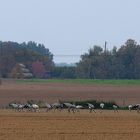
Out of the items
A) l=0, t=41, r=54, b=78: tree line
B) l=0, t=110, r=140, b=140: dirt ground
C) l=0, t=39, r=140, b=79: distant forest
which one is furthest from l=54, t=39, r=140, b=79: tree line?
l=0, t=110, r=140, b=140: dirt ground

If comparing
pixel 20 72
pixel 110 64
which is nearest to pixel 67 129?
pixel 20 72

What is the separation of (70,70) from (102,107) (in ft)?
299

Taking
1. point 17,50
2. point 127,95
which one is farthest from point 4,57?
point 127,95

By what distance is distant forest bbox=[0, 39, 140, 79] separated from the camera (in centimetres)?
13162

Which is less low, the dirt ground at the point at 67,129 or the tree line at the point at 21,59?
the tree line at the point at 21,59

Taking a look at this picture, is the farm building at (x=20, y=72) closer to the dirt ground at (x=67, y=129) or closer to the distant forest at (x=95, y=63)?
the distant forest at (x=95, y=63)

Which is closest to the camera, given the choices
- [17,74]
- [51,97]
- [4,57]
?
[51,97]

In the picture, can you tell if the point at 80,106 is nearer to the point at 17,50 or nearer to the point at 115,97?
the point at 115,97

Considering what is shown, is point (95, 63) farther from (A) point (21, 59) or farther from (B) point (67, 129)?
(B) point (67, 129)

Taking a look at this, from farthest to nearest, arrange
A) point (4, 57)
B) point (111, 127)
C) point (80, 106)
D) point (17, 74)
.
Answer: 1. point (4, 57)
2. point (17, 74)
3. point (80, 106)
4. point (111, 127)

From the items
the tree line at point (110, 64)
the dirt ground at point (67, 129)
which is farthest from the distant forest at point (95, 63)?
the dirt ground at point (67, 129)

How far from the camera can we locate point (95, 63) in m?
133

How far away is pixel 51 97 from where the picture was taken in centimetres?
6912

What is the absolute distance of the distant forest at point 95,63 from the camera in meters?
132
